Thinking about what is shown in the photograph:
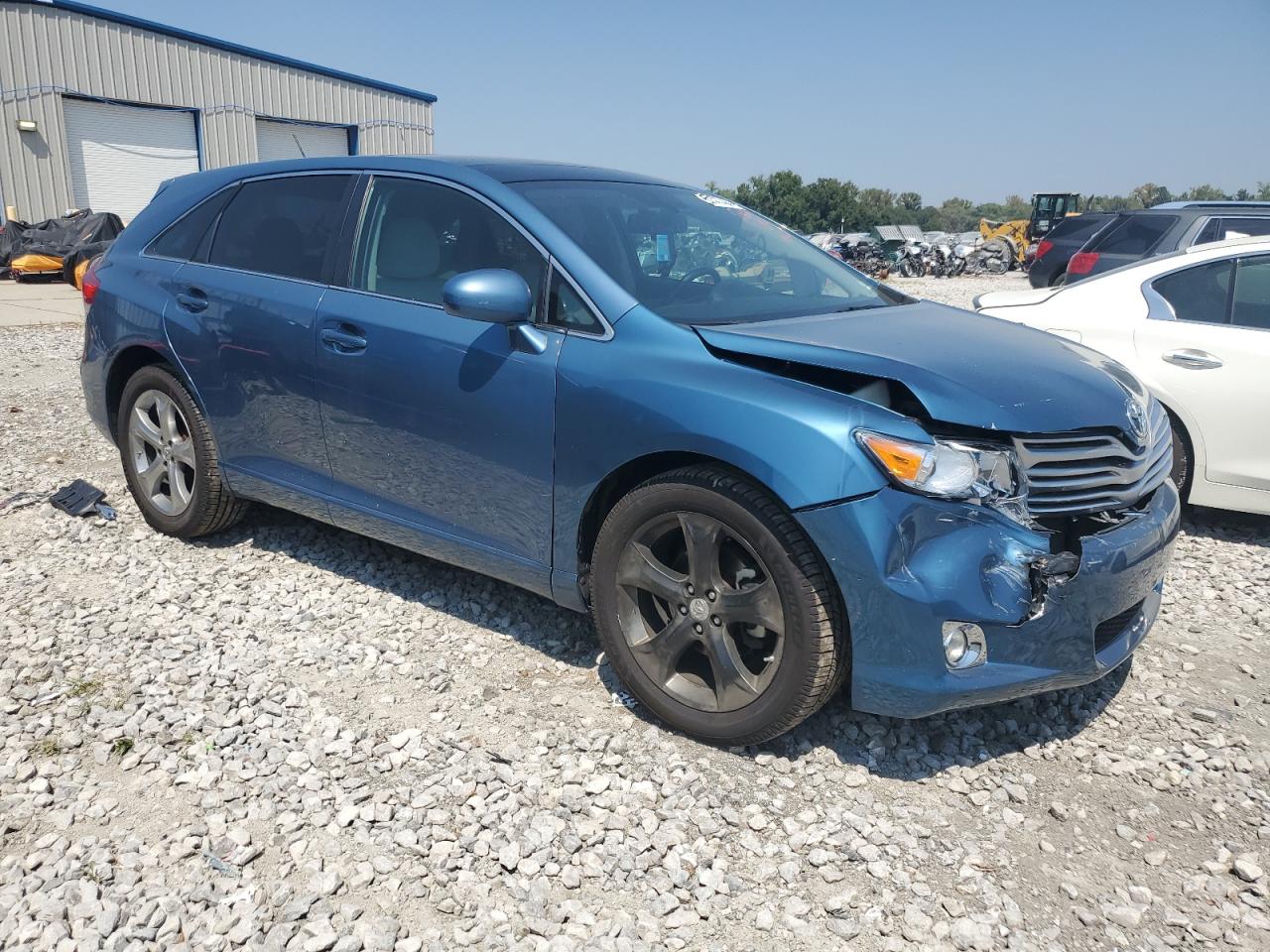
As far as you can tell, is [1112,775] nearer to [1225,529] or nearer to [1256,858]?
[1256,858]

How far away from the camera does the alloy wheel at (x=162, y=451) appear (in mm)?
4617

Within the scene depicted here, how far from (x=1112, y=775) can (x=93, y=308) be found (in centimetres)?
487

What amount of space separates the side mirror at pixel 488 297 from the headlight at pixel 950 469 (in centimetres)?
119

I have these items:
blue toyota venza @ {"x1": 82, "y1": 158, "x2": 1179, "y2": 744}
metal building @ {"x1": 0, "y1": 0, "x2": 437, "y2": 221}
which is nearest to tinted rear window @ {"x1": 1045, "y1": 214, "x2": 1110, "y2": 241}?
blue toyota venza @ {"x1": 82, "y1": 158, "x2": 1179, "y2": 744}

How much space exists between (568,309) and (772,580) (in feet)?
3.76

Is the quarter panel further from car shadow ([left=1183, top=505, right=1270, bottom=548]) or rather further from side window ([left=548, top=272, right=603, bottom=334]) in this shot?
car shadow ([left=1183, top=505, right=1270, bottom=548])

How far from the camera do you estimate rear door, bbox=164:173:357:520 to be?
13.0ft

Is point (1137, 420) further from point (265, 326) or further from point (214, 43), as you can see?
point (214, 43)

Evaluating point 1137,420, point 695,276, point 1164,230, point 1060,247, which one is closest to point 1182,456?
point 1137,420

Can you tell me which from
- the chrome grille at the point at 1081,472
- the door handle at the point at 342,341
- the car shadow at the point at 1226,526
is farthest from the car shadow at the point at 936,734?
the car shadow at the point at 1226,526

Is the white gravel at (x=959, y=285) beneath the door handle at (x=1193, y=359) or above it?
beneath

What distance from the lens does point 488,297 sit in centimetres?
315

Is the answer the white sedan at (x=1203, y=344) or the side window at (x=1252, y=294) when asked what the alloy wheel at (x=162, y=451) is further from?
the side window at (x=1252, y=294)

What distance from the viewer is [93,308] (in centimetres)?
489
